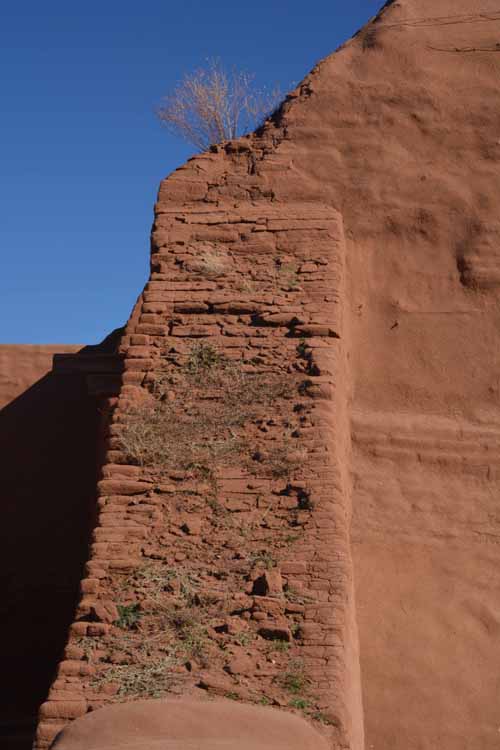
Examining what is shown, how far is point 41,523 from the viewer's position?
1079 centimetres

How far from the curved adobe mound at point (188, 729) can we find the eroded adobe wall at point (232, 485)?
7.1 inches

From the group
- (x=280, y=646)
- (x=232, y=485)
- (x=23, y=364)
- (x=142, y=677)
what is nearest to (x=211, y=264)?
(x=232, y=485)

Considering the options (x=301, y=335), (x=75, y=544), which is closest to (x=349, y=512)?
(x=301, y=335)

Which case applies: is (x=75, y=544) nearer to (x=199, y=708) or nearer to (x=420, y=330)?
(x=420, y=330)

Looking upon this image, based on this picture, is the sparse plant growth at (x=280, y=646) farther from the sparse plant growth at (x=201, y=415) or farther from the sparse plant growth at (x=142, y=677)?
the sparse plant growth at (x=201, y=415)

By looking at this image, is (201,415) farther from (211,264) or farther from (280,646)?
(280,646)

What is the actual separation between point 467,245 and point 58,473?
199 inches

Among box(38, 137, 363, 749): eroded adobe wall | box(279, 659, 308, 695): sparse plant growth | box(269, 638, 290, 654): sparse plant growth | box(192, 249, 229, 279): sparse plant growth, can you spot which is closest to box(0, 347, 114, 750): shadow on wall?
box(38, 137, 363, 749): eroded adobe wall

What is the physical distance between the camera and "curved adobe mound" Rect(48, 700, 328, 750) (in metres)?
4.88

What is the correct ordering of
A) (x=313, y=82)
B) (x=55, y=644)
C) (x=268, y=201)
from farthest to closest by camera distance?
(x=55, y=644), (x=313, y=82), (x=268, y=201)

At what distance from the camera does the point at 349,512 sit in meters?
7.68

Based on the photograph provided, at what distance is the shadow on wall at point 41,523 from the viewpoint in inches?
409

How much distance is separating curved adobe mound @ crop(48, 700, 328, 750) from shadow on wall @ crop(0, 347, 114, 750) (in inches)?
200

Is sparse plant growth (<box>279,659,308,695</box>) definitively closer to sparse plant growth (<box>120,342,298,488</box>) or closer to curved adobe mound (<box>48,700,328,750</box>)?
curved adobe mound (<box>48,700,328,750</box>)
